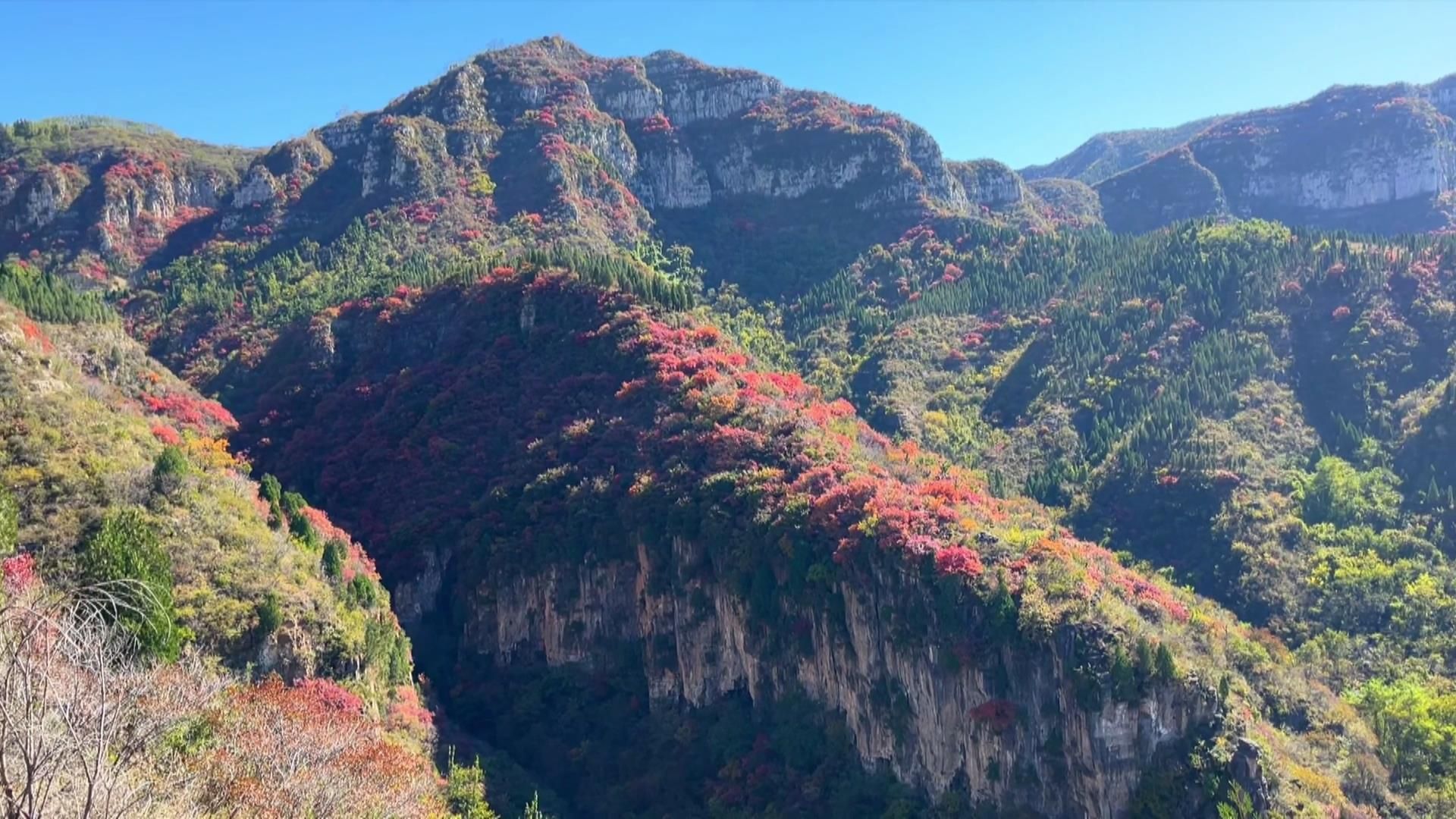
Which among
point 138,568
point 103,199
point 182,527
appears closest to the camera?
point 138,568

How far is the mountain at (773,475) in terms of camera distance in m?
51.3

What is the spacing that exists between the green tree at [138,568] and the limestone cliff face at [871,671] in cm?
2743

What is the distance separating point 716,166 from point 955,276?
52.9m

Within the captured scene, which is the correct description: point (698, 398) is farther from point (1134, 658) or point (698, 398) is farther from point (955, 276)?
point (955, 276)

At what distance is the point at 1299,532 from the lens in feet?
264

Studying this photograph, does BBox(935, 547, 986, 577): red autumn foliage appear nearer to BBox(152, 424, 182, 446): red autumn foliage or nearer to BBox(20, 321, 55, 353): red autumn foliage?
BBox(152, 424, 182, 446): red autumn foliage

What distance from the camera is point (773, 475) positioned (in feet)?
214

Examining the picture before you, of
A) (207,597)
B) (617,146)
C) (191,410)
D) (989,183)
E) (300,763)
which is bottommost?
(300,763)

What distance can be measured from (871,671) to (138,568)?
3785 cm

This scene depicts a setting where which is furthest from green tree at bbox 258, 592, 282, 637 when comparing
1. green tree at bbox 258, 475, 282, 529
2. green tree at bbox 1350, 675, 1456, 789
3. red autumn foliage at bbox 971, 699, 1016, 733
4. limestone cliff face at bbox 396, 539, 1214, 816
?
green tree at bbox 1350, 675, 1456, 789

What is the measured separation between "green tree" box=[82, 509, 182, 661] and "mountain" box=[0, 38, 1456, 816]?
162 cm

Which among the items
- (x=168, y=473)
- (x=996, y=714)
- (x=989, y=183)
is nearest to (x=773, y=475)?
(x=996, y=714)

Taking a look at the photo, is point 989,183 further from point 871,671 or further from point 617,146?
point 871,671

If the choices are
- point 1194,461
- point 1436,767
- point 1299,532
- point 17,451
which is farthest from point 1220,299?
point 17,451
